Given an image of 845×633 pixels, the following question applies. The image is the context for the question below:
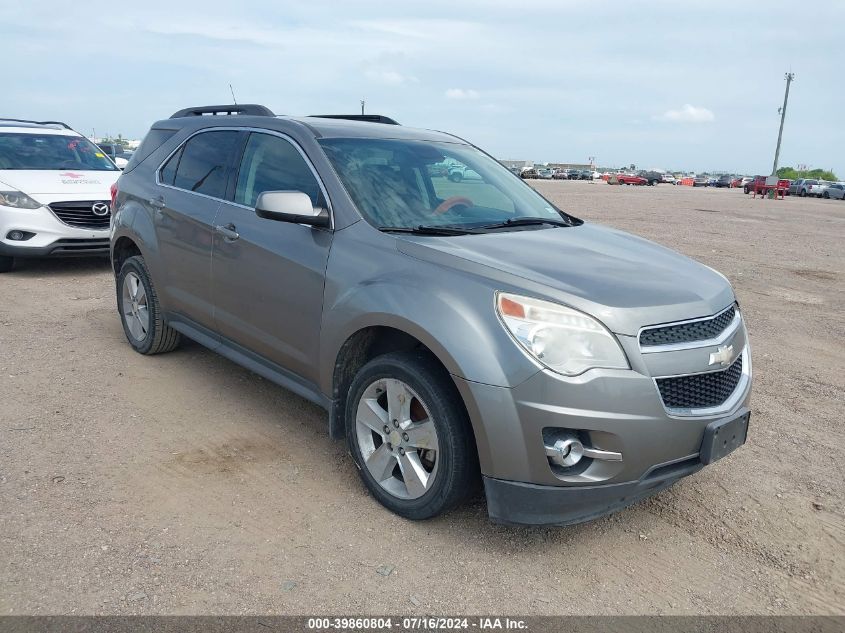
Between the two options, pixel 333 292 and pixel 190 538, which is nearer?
pixel 190 538

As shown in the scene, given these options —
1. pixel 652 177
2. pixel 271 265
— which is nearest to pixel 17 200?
pixel 271 265

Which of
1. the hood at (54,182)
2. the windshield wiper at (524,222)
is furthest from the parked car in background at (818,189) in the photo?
the windshield wiper at (524,222)

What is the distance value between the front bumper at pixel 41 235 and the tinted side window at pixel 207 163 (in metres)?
4.16

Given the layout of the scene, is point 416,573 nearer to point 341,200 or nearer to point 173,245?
point 341,200

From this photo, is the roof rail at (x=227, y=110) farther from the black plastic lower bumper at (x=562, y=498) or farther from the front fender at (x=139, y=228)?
the black plastic lower bumper at (x=562, y=498)

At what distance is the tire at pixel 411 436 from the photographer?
9.83ft

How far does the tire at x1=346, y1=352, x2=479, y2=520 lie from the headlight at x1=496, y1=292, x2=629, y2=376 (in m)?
0.42

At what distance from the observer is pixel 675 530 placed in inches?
132

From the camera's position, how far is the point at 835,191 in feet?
161

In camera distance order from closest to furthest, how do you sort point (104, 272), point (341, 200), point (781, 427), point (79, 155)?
point (341, 200), point (781, 427), point (104, 272), point (79, 155)

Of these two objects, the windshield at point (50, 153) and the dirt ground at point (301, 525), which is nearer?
the dirt ground at point (301, 525)

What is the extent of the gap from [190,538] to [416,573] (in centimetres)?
100

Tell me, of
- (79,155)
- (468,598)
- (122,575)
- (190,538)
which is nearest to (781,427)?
(468,598)

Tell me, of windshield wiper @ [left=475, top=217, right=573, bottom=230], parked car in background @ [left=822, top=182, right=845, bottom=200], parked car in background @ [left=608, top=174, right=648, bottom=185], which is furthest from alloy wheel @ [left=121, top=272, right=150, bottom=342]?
parked car in background @ [left=608, top=174, right=648, bottom=185]
